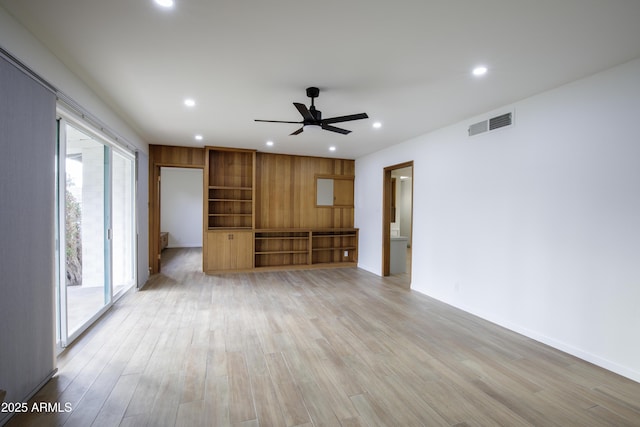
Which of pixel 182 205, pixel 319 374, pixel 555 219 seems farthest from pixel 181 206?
pixel 555 219

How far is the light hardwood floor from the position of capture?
76.1 inches

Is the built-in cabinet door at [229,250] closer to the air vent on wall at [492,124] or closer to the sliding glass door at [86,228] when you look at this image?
the sliding glass door at [86,228]

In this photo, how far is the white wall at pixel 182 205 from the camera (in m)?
10.5

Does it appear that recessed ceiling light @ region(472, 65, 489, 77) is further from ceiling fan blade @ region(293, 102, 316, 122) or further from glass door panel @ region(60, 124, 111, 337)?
glass door panel @ region(60, 124, 111, 337)

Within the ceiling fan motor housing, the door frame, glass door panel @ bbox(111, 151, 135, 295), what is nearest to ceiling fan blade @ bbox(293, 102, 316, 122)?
the ceiling fan motor housing

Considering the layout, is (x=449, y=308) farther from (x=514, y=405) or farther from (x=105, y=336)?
(x=105, y=336)

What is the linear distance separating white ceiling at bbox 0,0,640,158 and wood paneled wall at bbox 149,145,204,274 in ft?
7.72

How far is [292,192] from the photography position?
22.9ft

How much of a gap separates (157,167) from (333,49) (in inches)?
201

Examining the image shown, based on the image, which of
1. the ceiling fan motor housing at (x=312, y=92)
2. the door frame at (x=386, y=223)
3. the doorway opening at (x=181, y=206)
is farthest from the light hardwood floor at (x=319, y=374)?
the doorway opening at (x=181, y=206)

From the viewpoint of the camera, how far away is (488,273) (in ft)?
12.2

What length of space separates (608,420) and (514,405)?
544mm

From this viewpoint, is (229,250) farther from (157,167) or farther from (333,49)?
(333,49)

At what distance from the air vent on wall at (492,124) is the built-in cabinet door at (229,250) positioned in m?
4.57
